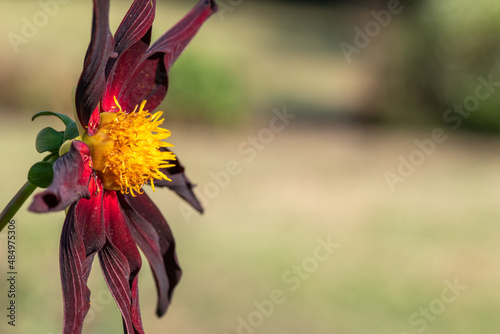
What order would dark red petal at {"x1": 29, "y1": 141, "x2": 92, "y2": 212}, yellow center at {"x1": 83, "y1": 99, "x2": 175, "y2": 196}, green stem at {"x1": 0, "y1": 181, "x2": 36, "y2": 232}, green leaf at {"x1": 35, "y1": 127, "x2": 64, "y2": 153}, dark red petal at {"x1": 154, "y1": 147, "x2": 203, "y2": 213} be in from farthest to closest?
1. dark red petal at {"x1": 154, "y1": 147, "x2": 203, "y2": 213}
2. yellow center at {"x1": 83, "y1": 99, "x2": 175, "y2": 196}
3. green leaf at {"x1": 35, "y1": 127, "x2": 64, "y2": 153}
4. green stem at {"x1": 0, "y1": 181, "x2": 36, "y2": 232}
5. dark red petal at {"x1": 29, "y1": 141, "x2": 92, "y2": 212}

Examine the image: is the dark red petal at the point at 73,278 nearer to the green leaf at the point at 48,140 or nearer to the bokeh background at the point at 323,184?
the green leaf at the point at 48,140

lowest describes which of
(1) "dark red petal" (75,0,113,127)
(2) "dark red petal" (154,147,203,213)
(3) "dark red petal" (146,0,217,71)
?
(2) "dark red petal" (154,147,203,213)

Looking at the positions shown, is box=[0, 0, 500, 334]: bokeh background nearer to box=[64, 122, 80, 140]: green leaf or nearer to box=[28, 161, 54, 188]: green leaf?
box=[64, 122, 80, 140]: green leaf

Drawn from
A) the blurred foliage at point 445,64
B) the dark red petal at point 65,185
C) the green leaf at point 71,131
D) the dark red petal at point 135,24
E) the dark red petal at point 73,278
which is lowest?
the dark red petal at point 73,278

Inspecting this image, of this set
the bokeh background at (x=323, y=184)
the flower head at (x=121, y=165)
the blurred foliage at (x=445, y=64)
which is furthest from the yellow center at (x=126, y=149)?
the blurred foliage at (x=445, y=64)

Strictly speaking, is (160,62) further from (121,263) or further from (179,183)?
(121,263)

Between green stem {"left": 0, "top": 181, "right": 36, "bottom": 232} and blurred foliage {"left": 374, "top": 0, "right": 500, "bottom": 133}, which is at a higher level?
blurred foliage {"left": 374, "top": 0, "right": 500, "bottom": 133}

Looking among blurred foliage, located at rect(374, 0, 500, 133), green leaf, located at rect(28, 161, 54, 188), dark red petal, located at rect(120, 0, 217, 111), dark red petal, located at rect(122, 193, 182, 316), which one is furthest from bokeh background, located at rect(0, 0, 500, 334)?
green leaf, located at rect(28, 161, 54, 188)
